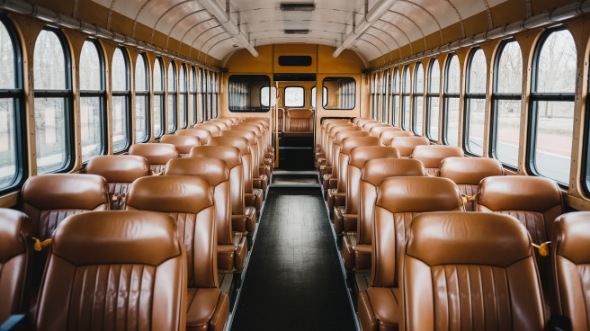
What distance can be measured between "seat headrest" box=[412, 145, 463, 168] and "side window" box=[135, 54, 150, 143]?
4460mm

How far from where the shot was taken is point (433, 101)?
987 centimetres

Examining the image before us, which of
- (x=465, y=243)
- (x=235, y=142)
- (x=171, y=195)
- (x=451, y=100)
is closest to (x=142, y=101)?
(x=235, y=142)

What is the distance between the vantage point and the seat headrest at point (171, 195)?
3590 millimetres

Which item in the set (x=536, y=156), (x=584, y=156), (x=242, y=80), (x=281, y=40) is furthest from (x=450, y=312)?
(x=242, y=80)

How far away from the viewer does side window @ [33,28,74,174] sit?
17.4ft

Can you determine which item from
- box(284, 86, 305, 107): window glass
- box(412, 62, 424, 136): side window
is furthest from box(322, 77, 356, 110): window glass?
box(412, 62, 424, 136): side window

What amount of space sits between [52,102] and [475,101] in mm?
5470

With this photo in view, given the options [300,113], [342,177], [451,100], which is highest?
[451,100]

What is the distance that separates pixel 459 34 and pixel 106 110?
5171mm

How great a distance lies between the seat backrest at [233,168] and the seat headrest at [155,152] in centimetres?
66

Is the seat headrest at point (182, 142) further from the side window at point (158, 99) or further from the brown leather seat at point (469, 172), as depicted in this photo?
the brown leather seat at point (469, 172)

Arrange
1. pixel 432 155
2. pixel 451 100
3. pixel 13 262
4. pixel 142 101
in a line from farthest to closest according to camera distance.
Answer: pixel 142 101 < pixel 451 100 < pixel 432 155 < pixel 13 262

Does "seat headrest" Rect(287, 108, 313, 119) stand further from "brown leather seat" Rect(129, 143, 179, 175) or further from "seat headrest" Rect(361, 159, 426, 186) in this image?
"seat headrest" Rect(361, 159, 426, 186)

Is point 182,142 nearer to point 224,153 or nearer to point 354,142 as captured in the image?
point 224,153
